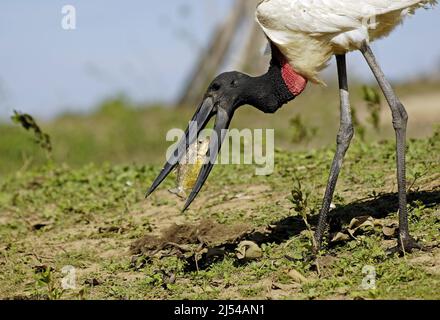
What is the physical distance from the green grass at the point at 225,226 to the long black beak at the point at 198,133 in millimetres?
536

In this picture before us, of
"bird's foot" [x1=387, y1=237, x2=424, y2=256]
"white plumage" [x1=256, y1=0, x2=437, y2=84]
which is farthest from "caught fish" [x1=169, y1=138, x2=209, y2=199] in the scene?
"bird's foot" [x1=387, y1=237, x2=424, y2=256]

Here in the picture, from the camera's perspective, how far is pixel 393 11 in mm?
5266

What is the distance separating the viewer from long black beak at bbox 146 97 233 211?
5.21 meters

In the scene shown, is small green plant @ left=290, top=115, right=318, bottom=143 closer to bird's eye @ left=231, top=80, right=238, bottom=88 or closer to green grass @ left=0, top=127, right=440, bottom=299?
green grass @ left=0, top=127, right=440, bottom=299

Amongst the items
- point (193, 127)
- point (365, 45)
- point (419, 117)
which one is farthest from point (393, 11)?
point (419, 117)

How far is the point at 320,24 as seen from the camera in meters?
5.11

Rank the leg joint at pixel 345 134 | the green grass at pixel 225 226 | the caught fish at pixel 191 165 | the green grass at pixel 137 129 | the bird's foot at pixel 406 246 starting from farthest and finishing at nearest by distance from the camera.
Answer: the green grass at pixel 137 129 < the leg joint at pixel 345 134 < the caught fish at pixel 191 165 < the bird's foot at pixel 406 246 < the green grass at pixel 225 226

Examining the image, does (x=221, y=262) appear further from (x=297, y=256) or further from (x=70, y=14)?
(x=70, y=14)

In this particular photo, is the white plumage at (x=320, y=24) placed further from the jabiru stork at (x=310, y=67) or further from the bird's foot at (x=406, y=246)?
the bird's foot at (x=406, y=246)

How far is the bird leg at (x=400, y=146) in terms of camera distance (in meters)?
5.09

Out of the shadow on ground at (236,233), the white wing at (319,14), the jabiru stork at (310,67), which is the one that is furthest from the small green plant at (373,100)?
the white wing at (319,14)

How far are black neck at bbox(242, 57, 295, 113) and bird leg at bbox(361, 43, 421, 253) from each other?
1.68ft
